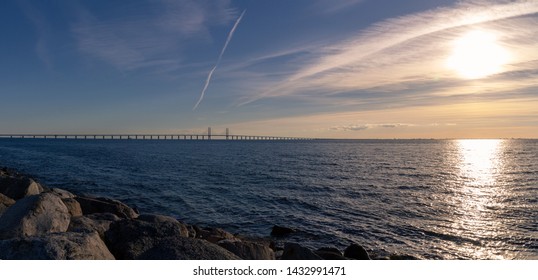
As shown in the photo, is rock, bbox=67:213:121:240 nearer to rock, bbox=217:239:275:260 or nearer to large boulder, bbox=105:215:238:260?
large boulder, bbox=105:215:238:260

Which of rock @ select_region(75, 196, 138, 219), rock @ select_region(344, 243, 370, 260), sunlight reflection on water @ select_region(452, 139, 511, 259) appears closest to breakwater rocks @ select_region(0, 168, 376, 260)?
rock @ select_region(344, 243, 370, 260)

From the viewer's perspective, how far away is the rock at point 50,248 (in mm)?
6922

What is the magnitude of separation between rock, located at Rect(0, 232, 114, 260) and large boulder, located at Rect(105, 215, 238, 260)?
53.4 inches

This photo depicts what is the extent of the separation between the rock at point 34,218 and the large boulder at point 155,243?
1385 mm

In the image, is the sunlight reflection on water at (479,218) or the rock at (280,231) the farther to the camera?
the rock at (280,231)

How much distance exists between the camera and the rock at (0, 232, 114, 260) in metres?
6.92

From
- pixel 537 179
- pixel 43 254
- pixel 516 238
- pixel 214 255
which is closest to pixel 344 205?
pixel 516 238

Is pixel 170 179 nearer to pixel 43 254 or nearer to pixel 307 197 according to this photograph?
pixel 307 197

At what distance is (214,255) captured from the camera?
795 cm

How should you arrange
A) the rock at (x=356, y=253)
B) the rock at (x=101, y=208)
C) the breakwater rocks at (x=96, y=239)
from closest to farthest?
the breakwater rocks at (x=96, y=239) → the rock at (x=356, y=253) → the rock at (x=101, y=208)

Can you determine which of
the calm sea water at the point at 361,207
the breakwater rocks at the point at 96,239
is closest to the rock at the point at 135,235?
the breakwater rocks at the point at 96,239

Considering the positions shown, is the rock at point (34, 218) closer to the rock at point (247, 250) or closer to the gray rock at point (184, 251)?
→ the gray rock at point (184, 251)

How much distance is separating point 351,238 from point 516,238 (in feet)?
28.8

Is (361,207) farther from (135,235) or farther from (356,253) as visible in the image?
(135,235)
